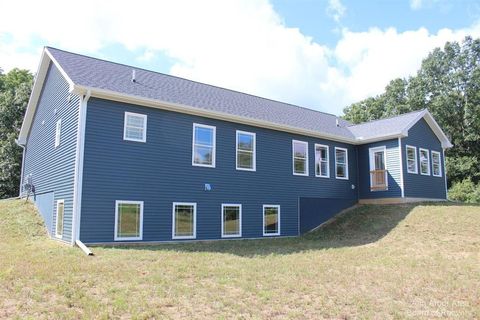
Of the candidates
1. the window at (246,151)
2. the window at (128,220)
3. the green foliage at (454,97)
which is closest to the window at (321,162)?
the window at (246,151)

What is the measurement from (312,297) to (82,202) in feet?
23.1

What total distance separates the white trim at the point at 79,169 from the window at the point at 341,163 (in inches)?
444

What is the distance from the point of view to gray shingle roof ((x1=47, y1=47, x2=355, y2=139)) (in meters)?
12.0

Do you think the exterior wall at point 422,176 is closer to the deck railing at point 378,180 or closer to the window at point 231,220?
the deck railing at point 378,180

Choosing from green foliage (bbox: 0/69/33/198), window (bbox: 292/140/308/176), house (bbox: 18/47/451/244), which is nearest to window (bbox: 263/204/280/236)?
house (bbox: 18/47/451/244)

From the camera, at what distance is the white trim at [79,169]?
10406 millimetres

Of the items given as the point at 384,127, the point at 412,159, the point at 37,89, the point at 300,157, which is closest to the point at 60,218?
the point at 37,89

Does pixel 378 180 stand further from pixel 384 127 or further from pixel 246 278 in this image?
pixel 246 278

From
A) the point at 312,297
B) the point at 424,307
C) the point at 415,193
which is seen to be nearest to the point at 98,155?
the point at 312,297

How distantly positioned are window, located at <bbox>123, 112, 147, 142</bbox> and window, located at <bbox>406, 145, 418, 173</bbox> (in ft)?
40.2

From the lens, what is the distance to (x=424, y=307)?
5875 mm

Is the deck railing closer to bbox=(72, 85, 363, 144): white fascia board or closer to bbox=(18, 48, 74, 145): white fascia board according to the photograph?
bbox=(72, 85, 363, 144): white fascia board

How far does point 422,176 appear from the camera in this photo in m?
18.5

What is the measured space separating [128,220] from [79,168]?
2.04 m
